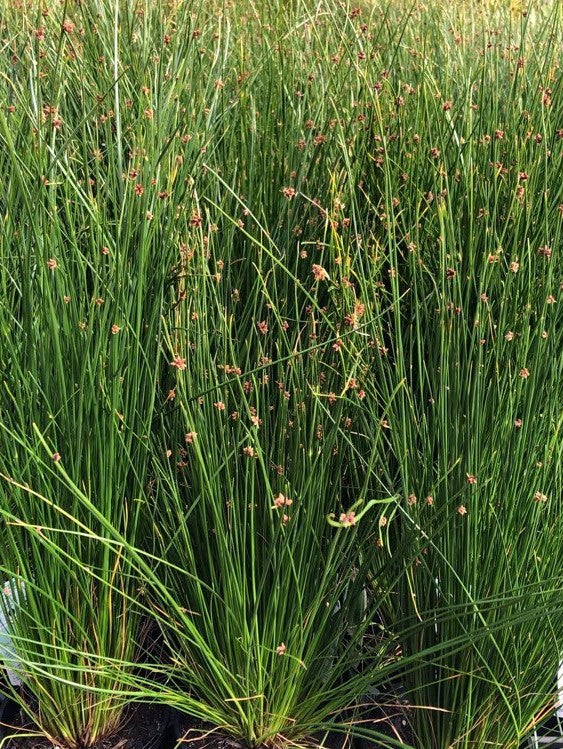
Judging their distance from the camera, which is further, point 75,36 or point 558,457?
point 75,36

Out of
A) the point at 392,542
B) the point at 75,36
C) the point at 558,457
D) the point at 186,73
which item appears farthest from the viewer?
the point at 75,36

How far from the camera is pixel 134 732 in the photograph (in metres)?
1.33

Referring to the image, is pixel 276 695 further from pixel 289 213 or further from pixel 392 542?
pixel 289 213

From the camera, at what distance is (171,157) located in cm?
142

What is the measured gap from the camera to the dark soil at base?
131 cm

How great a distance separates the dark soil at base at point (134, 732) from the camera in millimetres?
1308

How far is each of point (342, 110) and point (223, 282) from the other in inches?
21.0

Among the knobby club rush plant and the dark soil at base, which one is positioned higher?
the knobby club rush plant

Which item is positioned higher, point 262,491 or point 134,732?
point 262,491

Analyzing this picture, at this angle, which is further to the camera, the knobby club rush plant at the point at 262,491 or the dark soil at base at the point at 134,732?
the dark soil at base at the point at 134,732

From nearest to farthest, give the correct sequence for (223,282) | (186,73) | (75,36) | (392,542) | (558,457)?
(558,457)
(392,542)
(223,282)
(186,73)
(75,36)

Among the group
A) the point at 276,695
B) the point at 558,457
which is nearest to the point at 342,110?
the point at 558,457

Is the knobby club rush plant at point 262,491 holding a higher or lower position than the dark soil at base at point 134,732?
higher

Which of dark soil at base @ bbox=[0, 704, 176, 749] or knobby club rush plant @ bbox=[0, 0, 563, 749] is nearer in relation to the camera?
knobby club rush plant @ bbox=[0, 0, 563, 749]
